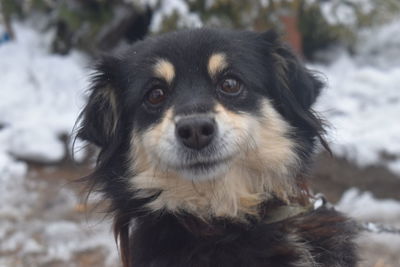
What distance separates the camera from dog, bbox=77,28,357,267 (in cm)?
244

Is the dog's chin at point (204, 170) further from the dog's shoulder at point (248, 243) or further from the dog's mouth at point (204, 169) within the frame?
the dog's shoulder at point (248, 243)

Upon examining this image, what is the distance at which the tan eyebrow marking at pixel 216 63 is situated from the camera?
2648 millimetres

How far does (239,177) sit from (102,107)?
0.83 m

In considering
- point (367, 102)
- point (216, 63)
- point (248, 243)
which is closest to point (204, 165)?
point (248, 243)

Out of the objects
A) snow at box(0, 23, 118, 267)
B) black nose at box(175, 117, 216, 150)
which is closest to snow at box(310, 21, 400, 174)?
black nose at box(175, 117, 216, 150)

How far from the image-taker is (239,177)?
2.69 meters

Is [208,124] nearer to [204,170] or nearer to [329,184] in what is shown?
[204,170]

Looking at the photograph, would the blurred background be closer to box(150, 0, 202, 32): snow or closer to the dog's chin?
box(150, 0, 202, 32): snow

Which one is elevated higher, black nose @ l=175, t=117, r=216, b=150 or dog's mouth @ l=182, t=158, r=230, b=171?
black nose @ l=175, t=117, r=216, b=150

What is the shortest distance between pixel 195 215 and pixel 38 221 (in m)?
2.72

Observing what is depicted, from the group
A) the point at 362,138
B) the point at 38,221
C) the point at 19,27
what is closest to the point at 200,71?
the point at 38,221

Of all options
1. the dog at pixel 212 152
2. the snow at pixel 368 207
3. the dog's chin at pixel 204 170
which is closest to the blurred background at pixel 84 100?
the snow at pixel 368 207

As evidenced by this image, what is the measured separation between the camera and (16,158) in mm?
5793

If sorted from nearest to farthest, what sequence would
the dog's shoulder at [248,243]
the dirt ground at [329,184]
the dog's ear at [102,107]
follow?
the dog's shoulder at [248,243] → the dog's ear at [102,107] → the dirt ground at [329,184]
